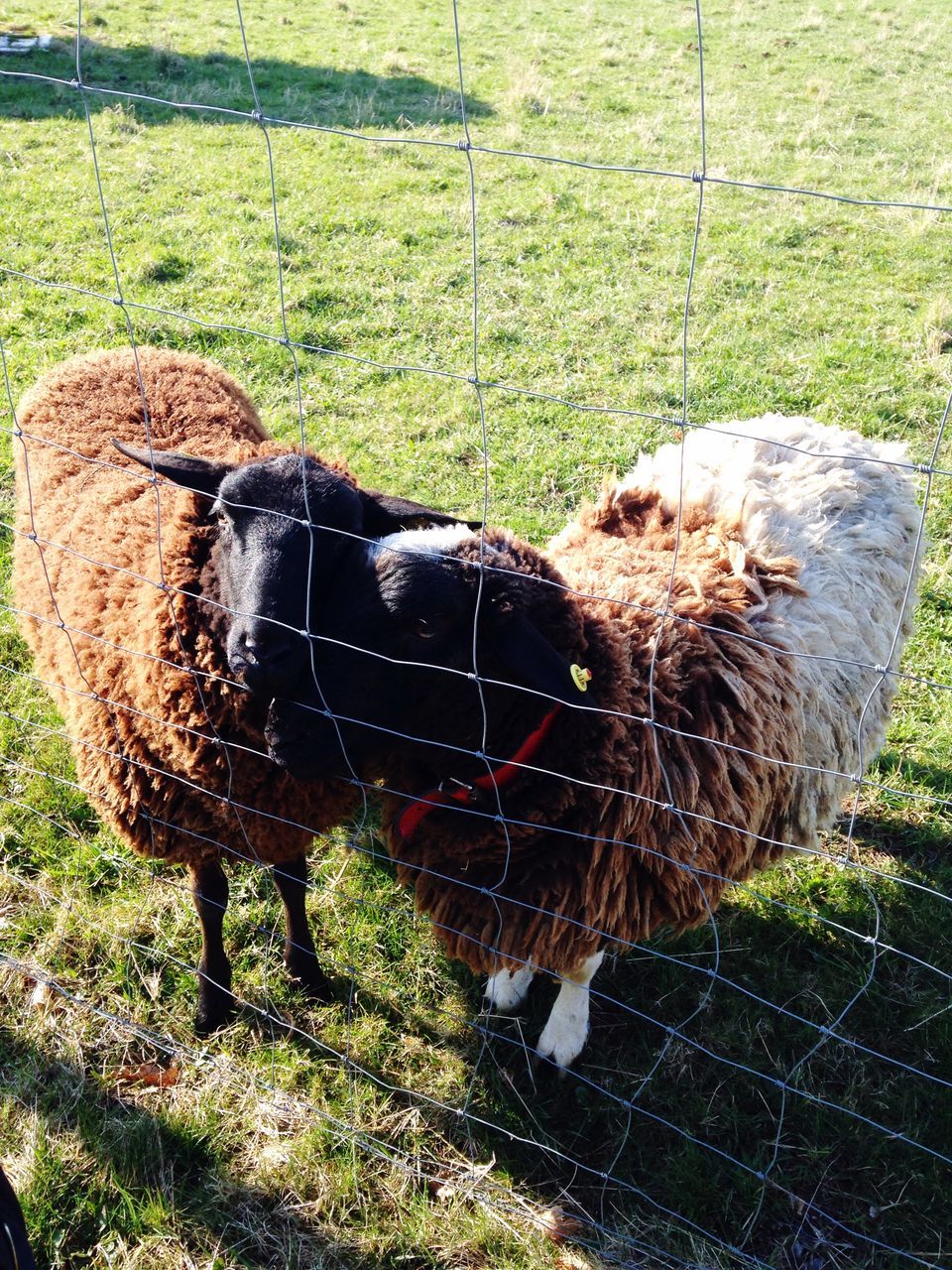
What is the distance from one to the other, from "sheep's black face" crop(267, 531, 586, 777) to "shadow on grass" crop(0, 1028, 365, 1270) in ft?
3.62

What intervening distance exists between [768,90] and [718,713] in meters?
12.1

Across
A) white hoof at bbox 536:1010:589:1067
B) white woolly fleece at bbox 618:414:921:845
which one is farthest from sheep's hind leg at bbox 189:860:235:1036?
white woolly fleece at bbox 618:414:921:845

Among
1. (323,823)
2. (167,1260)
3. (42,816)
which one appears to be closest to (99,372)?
(42,816)

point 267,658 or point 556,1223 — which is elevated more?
point 267,658

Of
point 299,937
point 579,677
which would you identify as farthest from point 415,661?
point 299,937

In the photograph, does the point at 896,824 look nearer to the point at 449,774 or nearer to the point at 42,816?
the point at 449,774

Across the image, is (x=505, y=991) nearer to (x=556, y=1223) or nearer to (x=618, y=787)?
(x=556, y=1223)

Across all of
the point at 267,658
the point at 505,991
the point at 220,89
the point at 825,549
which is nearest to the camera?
the point at 267,658

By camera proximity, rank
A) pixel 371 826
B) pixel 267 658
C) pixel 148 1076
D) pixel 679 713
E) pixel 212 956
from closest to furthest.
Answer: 1. pixel 267 658
2. pixel 679 713
3. pixel 148 1076
4. pixel 212 956
5. pixel 371 826

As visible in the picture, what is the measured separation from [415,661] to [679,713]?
30.1 inches

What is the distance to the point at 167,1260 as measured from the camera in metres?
2.41

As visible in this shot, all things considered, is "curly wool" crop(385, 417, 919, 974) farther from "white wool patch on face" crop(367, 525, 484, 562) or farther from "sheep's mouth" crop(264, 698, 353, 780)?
"sheep's mouth" crop(264, 698, 353, 780)

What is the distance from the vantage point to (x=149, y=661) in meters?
2.63

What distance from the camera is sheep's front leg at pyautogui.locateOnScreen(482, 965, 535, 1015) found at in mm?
3031
